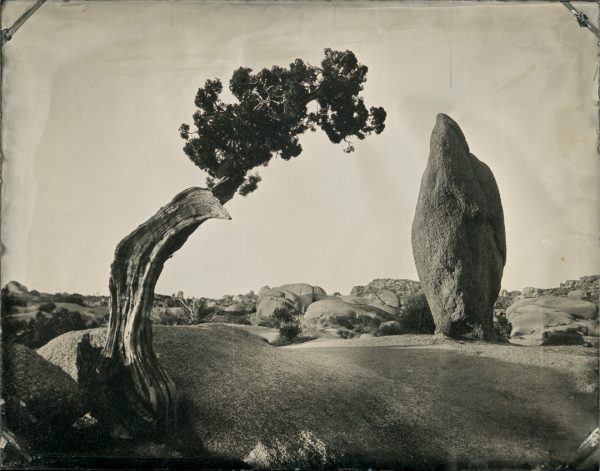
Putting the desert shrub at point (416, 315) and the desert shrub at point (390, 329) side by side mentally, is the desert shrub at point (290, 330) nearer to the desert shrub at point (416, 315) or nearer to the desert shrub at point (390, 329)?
the desert shrub at point (390, 329)

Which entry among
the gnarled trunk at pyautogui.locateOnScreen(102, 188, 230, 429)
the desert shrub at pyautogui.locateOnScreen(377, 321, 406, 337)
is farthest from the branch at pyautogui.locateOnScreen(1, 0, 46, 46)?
the desert shrub at pyautogui.locateOnScreen(377, 321, 406, 337)

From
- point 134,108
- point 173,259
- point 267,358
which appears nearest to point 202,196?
point 173,259

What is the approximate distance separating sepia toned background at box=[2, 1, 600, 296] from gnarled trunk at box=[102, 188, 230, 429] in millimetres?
169

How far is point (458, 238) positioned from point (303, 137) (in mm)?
1795

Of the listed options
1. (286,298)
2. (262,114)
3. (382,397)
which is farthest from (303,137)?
(382,397)

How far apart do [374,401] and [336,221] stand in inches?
65.4

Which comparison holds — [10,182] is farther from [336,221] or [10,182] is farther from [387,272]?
[387,272]

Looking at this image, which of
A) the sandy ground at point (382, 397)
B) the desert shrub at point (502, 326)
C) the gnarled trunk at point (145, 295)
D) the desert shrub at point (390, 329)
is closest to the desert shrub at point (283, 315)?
the sandy ground at point (382, 397)

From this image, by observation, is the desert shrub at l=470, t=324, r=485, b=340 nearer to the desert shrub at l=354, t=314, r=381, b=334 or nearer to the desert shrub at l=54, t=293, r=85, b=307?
the desert shrub at l=354, t=314, r=381, b=334

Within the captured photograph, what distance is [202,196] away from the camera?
20.4 ft

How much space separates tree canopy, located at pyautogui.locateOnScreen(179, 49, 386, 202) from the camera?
20.6 ft

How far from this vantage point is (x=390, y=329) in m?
6.31

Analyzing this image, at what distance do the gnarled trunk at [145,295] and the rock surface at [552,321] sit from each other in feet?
9.35

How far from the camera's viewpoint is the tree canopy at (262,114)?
20.6ft
